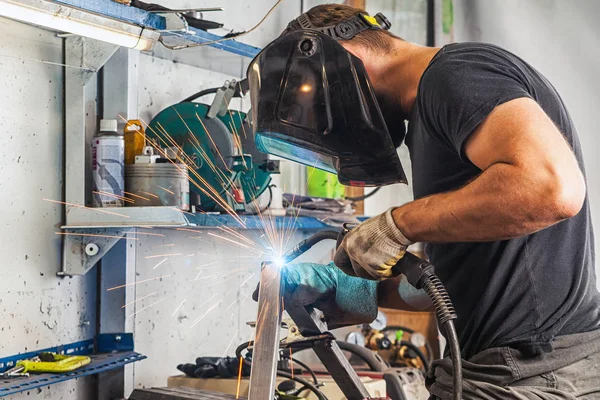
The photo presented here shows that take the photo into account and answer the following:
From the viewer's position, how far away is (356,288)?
1.87 m

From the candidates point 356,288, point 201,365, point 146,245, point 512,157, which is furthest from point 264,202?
point 512,157

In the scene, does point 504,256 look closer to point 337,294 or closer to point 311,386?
point 337,294

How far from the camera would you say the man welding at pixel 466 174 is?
125 centimetres

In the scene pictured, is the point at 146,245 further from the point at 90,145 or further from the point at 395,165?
the point at 395,165

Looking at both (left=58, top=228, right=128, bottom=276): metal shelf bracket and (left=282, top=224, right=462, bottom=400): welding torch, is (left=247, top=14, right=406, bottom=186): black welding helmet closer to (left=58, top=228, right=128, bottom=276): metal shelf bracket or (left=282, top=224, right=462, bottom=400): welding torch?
(left=282, top=224, right=462, bottom=400): welding torch

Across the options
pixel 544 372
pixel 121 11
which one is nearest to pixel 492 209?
pixel 544 372

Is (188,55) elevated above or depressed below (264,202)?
above

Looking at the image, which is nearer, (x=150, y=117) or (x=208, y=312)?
(x=150, y=117)

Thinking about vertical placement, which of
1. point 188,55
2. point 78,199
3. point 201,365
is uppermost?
point 188,55

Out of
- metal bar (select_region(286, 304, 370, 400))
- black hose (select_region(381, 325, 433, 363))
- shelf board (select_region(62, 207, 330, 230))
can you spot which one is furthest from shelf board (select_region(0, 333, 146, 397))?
black hose (select_region(381, 325, 433, 363))

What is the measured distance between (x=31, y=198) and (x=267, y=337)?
3.55 ft

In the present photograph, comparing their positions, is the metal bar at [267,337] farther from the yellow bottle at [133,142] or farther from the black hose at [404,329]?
the black hose at [404,329]

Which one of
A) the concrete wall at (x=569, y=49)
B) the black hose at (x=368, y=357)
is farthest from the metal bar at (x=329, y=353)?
the concrete wall at (x=569, y=49)

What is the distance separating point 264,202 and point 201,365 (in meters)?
0.67
